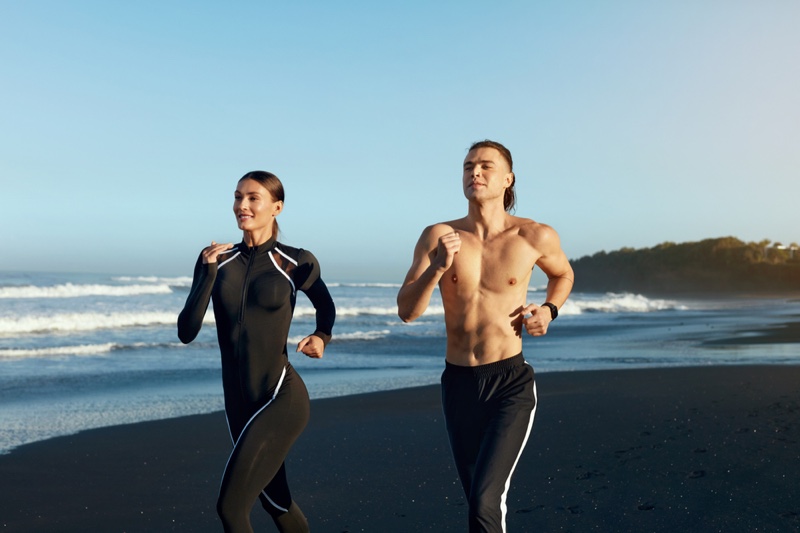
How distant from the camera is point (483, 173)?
395 centimetres

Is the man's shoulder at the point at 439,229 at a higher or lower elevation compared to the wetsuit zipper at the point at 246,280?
higher

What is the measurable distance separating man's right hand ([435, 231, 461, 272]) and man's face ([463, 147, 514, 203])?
0.48 meters

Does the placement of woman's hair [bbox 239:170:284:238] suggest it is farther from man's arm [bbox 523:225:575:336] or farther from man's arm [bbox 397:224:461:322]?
man's arm [bbox 523:225:575:336]

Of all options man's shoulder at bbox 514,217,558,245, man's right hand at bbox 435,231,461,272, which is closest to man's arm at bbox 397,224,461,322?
man's right hand at bbox 435,231,461,272

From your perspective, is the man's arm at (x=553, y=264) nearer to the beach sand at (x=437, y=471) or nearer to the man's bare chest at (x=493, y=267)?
the man's bare chest at (x=493, y=267)

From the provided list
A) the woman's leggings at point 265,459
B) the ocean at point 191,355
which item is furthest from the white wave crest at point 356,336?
the woman's leggings at point 265,459

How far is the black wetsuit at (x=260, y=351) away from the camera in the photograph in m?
3.69

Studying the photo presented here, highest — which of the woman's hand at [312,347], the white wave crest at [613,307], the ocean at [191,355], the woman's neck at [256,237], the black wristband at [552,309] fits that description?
the woman's neck at [256,237]

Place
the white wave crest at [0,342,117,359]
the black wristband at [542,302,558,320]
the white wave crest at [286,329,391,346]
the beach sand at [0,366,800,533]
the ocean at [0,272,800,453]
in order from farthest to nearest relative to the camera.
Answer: the white wave crest at [286,329,391,346] → the white wave crest at [0,342,117,359] → the ocean at [0,272,800,453] → the beach sand at [0,366,800,533] → the black wristband at [542,302,558,320]

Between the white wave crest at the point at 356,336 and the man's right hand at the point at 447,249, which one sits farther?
Answer: the white wave crest at the point at 356,336

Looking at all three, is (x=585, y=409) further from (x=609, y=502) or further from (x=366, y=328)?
(x=366, y=328)

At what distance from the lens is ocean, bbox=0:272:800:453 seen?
991 cm

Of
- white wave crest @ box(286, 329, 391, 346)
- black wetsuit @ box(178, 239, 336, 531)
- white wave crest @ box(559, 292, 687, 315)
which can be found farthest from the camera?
white wave crest @ box(559, 292, 687, 315)

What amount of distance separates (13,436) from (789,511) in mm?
6875
